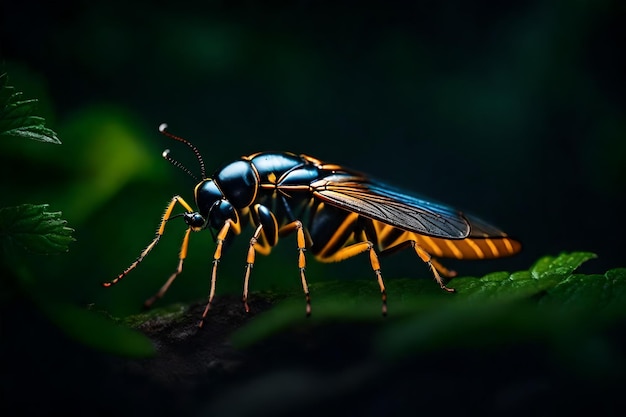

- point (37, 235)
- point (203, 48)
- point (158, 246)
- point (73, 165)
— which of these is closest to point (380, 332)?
point (37, 235)

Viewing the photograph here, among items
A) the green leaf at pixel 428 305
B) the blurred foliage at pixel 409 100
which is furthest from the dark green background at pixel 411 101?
the green leaf at pixel 428 305

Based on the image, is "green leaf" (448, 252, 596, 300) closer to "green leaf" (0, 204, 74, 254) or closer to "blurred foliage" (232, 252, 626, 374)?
"blurred foliage" (232, 252, 626, 374)

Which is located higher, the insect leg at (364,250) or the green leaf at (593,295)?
the insect leg at (364,250)

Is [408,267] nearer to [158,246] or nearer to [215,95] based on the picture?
[215,95]

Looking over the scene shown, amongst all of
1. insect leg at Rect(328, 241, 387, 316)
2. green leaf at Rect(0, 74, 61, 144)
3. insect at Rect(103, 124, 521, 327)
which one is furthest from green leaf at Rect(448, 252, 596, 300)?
green leaf at Rect(0, 74, 61, 144)

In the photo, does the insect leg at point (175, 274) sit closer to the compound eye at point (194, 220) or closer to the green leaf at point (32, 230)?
the compound eye at point (194, 220)

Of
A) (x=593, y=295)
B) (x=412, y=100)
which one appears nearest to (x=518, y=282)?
(x=593, y=295)

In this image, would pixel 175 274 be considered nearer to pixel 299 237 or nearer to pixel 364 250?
pixel 299 237
